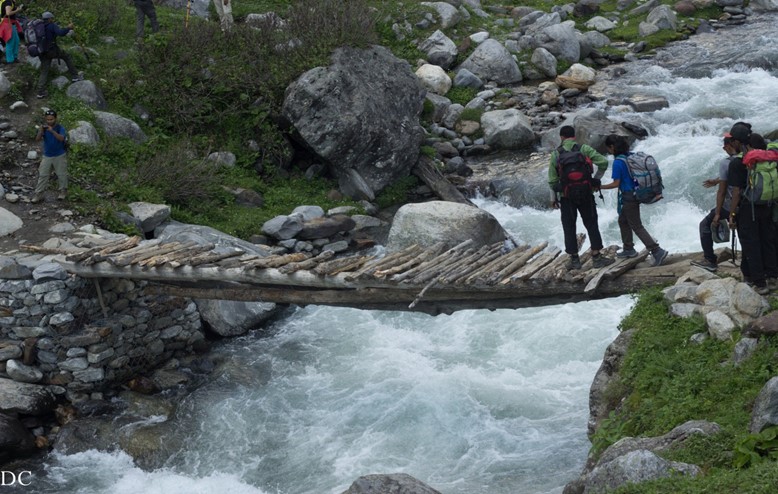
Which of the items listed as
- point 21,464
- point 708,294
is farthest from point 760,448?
point 21,464

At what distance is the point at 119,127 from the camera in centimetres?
1644

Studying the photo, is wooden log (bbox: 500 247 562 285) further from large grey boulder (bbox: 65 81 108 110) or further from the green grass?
large grey boulder (bbox: 65 81 108 110)

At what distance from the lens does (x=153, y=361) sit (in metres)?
12.5

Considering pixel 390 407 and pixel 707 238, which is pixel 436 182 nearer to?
pixel 390 407

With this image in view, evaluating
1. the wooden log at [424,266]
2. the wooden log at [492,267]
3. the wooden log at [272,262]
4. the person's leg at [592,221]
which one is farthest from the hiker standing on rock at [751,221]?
the wooden log at [272,262]

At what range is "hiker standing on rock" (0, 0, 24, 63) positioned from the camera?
1641 centimetres

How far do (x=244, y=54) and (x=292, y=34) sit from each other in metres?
1.02

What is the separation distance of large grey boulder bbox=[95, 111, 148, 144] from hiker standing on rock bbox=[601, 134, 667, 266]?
9683 mm

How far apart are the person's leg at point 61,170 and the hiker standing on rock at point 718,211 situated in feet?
29.1

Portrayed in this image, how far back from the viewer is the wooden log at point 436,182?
55.5ft

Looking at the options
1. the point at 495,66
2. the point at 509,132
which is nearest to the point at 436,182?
the point at 509,132

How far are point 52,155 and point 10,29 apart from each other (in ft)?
14.7

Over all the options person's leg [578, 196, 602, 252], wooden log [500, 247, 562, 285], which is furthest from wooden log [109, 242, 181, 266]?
person's leg [578, 196, 602, 252]

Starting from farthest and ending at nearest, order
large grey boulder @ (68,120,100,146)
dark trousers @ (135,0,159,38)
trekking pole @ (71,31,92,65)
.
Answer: dark trousers @ (135,0,159,38)
trekking pole @ (71,31,92,65)
large grey boulder @ (68,120,100,146)
